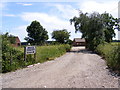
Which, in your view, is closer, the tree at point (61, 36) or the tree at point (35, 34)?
the tree at point (61, 36)

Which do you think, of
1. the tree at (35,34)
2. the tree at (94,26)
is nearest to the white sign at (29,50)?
the tree at (94,26)

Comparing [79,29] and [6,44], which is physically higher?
[79,29]

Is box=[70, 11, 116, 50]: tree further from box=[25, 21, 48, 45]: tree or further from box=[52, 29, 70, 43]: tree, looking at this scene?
box=[25, 21, 48, 45]: tree

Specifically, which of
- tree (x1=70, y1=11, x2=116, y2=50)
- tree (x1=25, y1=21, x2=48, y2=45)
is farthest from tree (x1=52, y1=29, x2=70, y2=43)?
tree (x1=70, y1=11, x2=116, y2=50)

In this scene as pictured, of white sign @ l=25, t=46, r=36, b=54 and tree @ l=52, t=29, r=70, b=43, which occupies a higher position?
tree @ l=52, t=29, r=70, b=43

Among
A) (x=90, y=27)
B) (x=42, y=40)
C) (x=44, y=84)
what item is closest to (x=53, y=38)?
(x=42, y=40)

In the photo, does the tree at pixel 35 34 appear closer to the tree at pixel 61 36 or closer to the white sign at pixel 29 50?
the tree at pixel 61 36

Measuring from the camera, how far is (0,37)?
902cm

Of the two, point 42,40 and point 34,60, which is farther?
point 42,40

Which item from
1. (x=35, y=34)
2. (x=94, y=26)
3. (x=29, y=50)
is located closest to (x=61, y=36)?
(x=35, y=34)

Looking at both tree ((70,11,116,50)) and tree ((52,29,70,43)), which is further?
tree ((52,29,70,43))

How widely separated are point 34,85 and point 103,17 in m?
26.6

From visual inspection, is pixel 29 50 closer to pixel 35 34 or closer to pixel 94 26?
pixel 94 26

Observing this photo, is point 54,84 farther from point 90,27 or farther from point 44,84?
point 90,27
